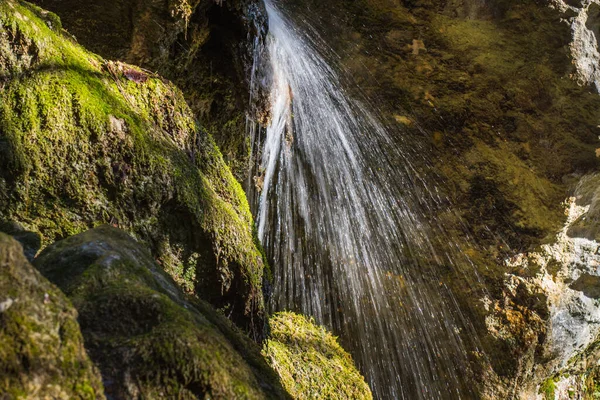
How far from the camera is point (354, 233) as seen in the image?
6.22m

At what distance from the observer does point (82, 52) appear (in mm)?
2387

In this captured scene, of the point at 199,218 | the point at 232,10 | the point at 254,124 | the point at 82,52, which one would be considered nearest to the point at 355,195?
the point at 254,124

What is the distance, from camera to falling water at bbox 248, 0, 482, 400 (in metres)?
5.54

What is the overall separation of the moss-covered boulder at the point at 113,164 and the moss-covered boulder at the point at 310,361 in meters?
0.67

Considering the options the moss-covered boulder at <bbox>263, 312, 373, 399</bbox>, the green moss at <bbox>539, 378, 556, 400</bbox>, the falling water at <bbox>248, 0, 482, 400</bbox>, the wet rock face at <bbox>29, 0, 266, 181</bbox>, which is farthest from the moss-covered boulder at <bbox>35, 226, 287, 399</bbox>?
the green moss at <bbox>539, 378, 556, 400</bbox>

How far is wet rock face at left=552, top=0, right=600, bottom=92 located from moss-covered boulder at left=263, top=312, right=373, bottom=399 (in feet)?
12.4

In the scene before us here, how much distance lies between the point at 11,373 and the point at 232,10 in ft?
13.1

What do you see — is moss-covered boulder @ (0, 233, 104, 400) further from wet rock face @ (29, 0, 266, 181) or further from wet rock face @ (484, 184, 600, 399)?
wet rock face @ (484, 184, 600, 399)

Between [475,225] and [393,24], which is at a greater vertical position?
[393,24]

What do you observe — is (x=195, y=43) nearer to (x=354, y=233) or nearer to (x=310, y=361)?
(x=310, y=361)

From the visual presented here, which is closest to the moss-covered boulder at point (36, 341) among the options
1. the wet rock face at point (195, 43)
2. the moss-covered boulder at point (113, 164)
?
the moss-covered boulder at point (113, 164)

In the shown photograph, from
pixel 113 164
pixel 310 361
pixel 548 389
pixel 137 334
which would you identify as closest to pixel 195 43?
pixel 113 164

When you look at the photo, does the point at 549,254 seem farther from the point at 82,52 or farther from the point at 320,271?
the point at 82,52

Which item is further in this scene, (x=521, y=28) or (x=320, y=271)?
(x=320, y=271)
